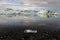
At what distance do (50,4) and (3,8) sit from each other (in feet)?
7.32

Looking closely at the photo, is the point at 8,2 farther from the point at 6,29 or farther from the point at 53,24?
the point at 53,24

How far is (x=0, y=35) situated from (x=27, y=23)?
140cm

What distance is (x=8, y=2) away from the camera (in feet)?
24.6

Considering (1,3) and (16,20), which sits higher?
(1,3)

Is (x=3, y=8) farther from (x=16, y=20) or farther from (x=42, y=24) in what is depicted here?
(x=42, y=24)

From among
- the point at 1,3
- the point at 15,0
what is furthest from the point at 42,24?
the point at 1,3

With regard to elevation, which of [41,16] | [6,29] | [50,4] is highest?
[50,4]

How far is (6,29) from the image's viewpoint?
7.55 metres

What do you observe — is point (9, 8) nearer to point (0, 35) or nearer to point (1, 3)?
point (1, 3)

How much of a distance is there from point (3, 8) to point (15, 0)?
677 mm

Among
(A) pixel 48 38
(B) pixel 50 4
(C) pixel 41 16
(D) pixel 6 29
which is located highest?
(B) pixel 50 4

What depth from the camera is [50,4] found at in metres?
7.57

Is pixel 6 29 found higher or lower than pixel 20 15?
lower

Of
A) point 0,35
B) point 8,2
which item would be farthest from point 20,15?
point 0,35
